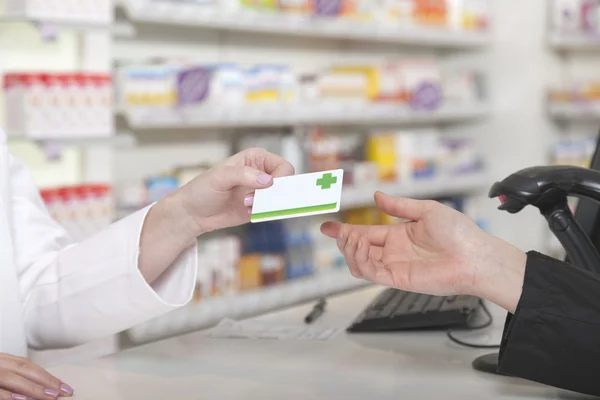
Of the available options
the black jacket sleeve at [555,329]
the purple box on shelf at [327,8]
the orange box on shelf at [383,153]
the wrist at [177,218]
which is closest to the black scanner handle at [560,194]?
the black jacket sleeve at [555,329]

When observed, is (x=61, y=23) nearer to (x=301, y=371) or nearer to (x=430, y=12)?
(x=301, y=371)

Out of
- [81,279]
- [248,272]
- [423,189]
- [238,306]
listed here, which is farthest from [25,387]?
[423,189]

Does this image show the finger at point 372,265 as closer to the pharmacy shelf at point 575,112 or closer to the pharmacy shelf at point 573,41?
the pharmacy shelf at point 575,112

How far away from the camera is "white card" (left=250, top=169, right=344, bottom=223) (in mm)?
1271

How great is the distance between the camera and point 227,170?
57.5 inches

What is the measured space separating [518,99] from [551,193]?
4133 millimetres

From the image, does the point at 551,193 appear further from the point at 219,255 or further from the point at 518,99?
the point at 518,99

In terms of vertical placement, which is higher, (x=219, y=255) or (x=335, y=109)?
(x=335, y=109)

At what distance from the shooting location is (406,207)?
133 centimetres

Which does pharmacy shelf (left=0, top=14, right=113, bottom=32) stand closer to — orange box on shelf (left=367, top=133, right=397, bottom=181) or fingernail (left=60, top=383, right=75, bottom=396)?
orange box on shelf (left=367, top=133, right=397, bottom=181)

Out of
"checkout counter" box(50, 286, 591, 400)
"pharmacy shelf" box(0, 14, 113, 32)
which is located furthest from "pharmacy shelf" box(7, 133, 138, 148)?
"checkout counter" box(50, 286, 591, 400)

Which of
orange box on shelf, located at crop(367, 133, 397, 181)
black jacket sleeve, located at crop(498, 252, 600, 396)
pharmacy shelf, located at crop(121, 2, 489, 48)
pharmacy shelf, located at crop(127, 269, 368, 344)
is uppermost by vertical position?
pharmacy shelf, located at crop(121, 2, 489, 48)

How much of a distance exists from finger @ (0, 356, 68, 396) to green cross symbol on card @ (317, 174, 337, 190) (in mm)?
508

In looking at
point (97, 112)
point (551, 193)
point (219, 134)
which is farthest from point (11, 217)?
point (219, 134)
